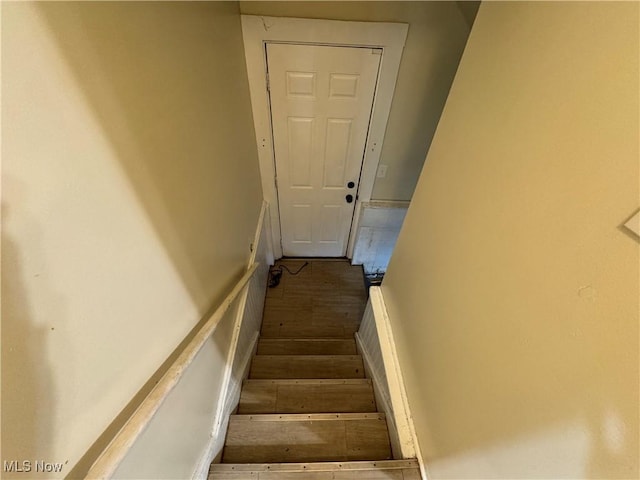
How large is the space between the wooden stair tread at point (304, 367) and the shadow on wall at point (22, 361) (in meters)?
1.86

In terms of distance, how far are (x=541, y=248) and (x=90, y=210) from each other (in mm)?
958

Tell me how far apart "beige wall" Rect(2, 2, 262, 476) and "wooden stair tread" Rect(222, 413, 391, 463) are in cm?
98

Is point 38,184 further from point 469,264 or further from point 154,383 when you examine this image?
point 469,264

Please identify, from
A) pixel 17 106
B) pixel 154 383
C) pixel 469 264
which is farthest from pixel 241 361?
pixel 17 106

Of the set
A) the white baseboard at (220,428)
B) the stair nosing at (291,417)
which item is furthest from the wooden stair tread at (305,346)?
the stair nosing at (291,417)

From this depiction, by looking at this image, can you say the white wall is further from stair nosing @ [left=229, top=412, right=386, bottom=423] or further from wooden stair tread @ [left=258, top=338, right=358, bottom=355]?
stair nosing @ [left=229, top=412, right=386, bottom=423]

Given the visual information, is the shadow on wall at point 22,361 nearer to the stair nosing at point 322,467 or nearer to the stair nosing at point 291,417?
the stair nosing at point 322,467

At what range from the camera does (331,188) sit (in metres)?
2.75

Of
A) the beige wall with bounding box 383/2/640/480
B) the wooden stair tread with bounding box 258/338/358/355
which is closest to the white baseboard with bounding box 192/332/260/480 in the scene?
the wooden stair tread with bounding box 258/338/358/355

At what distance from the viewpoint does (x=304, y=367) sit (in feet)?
7.39

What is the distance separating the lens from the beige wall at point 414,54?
1712 mm

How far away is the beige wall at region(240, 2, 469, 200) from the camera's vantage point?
1712 millimetres

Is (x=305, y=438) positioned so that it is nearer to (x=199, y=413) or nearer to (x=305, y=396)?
(x=305, y=396)

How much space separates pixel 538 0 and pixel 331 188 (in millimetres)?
2139
